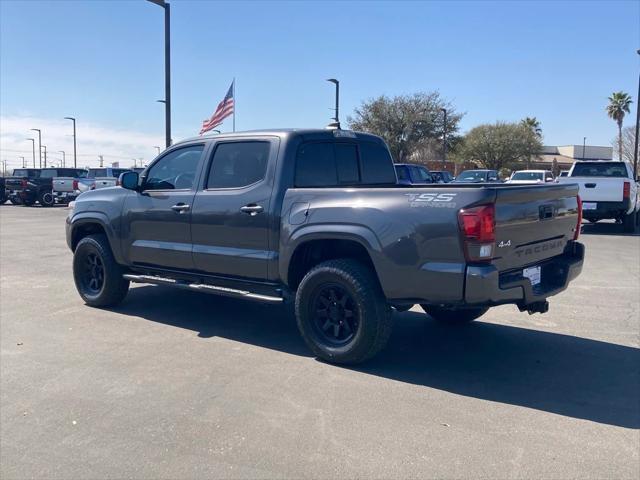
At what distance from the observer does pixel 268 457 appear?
3455 millimetres

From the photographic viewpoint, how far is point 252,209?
17.8 ft

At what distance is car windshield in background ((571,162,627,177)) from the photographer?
648 inches

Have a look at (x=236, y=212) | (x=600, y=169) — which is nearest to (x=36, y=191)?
(x=600, y=169)

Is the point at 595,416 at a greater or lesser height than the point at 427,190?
lesser

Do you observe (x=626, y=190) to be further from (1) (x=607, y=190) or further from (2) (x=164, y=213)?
(2) (x=164, y=213)

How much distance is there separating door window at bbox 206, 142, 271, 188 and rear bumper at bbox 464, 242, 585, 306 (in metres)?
A: 2.25

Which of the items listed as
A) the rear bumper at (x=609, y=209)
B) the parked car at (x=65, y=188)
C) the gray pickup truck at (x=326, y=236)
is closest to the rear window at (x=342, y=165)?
the gray pickup truck at (x=326, y=236)

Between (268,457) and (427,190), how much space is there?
87.2 inches

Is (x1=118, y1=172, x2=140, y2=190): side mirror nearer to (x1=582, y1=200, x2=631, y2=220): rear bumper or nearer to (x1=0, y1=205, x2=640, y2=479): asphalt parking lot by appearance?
(x1=0, y1=205, x2=640, y2=479): asphalt parking lot

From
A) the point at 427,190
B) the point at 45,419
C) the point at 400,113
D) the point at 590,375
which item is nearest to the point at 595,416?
the point at 590,375

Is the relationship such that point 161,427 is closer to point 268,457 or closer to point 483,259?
point 268,457

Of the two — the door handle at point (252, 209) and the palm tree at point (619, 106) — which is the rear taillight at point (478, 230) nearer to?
the door handle at point (252, 209)

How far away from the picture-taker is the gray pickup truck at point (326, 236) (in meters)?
4.35

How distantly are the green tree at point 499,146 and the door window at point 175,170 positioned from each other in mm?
49555
